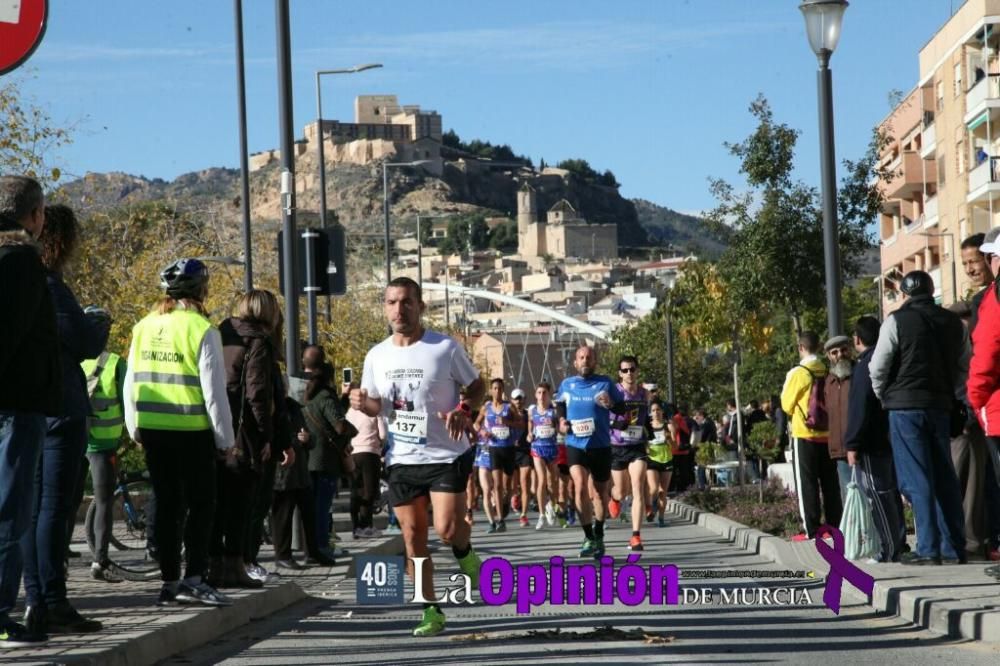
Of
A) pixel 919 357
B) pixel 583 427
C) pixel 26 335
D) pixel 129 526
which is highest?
pixel 26 335

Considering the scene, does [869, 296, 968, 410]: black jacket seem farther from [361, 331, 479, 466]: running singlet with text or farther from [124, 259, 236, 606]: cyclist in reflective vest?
[124, 259, 236, 606]: cyclist in reflective vest

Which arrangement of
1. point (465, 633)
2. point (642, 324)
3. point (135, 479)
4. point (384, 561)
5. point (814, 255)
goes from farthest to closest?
point (642, 324), point (814, 255), point (135, 479), point (384, 561), point (465, 633)

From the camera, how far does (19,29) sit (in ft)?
22.8

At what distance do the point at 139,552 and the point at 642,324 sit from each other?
3882 inches

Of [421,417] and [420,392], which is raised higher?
[420,392]

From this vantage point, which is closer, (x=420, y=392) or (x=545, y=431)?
(x=420, y=392)

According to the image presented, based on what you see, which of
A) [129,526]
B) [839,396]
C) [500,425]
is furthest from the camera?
[500,425]

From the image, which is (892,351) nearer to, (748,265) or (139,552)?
(139,552)

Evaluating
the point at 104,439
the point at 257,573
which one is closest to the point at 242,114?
the point at 104,439

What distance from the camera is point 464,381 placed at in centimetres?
1040

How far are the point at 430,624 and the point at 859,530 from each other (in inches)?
181

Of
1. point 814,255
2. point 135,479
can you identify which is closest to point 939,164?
point 814,255

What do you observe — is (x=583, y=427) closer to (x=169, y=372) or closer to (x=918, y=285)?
(x=918, y=285)

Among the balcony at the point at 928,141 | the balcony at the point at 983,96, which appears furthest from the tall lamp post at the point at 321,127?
the balcony at the point at 928,141
